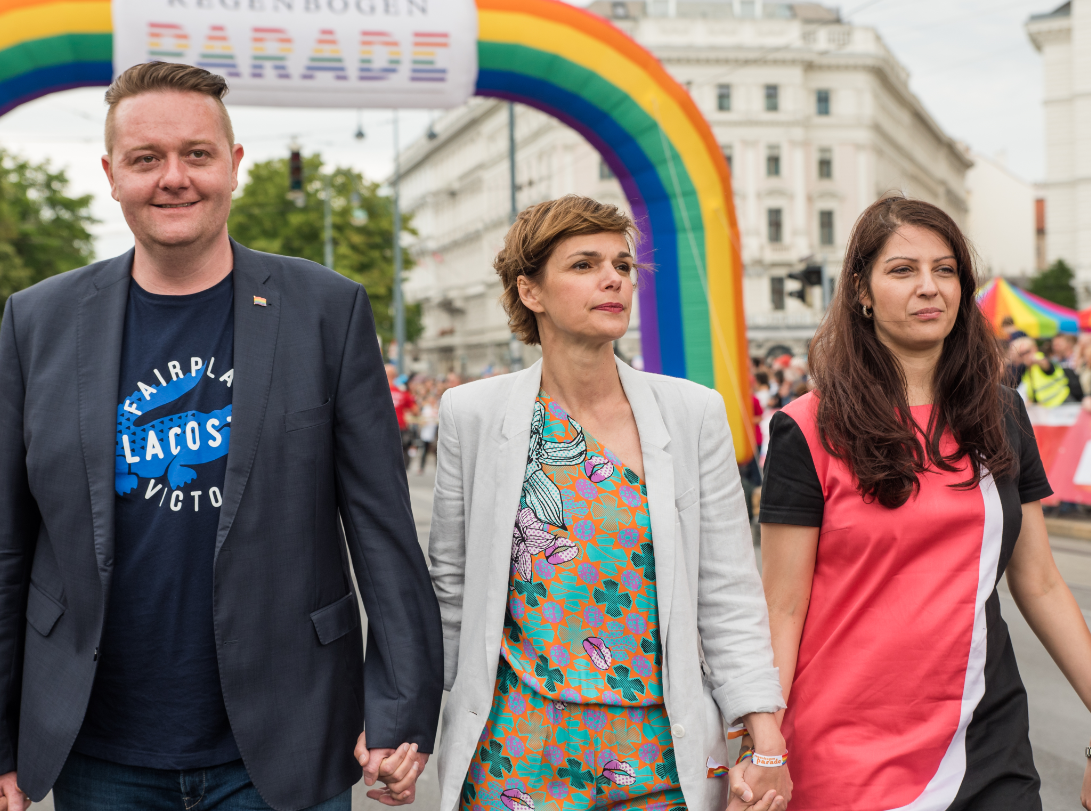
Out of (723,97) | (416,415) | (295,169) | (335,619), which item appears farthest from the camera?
(723,97)

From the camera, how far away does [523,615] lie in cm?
230

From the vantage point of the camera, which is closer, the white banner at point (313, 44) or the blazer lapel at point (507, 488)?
the blazer lapel at point (507, 488)

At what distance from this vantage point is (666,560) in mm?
2244

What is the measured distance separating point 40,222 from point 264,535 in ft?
160

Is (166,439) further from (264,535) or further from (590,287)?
(590,287)

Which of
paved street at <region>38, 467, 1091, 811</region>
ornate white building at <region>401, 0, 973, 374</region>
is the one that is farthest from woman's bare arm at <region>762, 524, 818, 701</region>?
ornate white building at <region>401, 0, 973, 374</region>

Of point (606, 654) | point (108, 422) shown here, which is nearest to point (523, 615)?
point (606, 654)

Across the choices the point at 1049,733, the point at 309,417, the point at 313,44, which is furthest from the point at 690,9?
the point at 309,417

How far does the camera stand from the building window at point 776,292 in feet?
178

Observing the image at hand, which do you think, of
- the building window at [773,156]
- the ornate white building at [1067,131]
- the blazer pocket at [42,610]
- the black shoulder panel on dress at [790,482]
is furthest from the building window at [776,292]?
the blazer pocket at [42,610]

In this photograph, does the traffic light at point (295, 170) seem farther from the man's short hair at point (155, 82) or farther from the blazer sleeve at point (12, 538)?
the blazer sleeve at point (12, 538)

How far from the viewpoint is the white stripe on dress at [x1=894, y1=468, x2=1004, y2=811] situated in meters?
2.25

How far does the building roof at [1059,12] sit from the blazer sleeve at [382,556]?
212 feet

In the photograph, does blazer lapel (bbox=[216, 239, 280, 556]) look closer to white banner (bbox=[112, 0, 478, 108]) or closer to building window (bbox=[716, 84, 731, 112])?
white banner (bbox=[112, 0, 478, 108])
